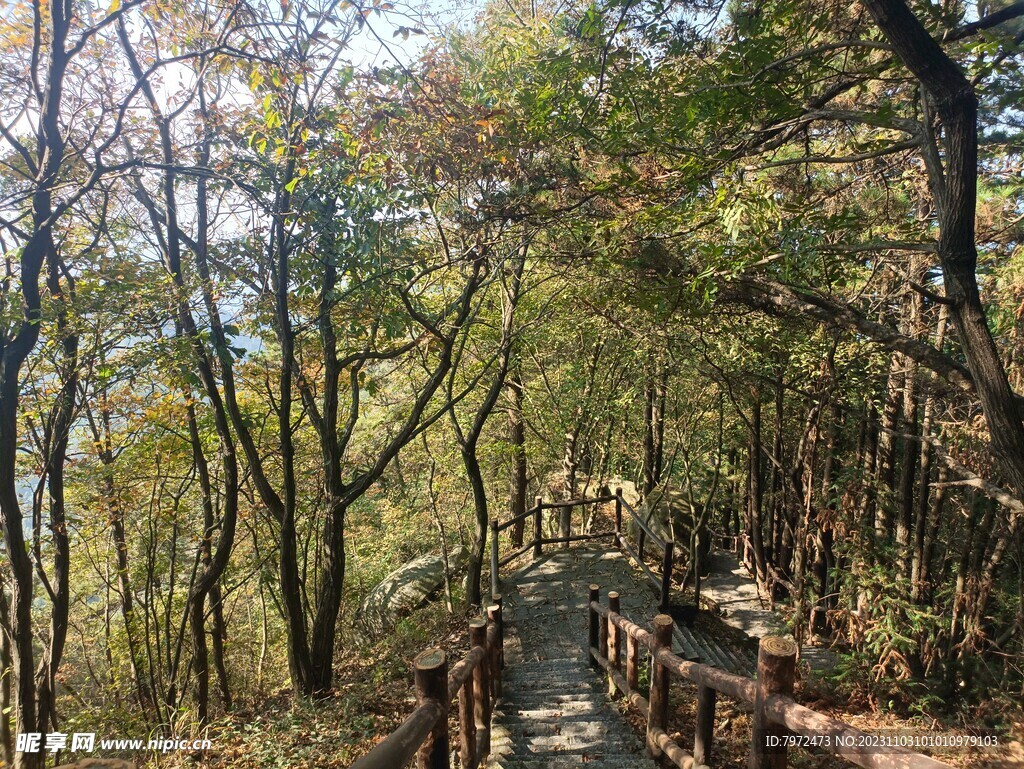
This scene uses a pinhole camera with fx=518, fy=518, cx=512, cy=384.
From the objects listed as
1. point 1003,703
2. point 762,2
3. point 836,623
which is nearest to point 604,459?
point 836,623

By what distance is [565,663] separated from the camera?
5898mm

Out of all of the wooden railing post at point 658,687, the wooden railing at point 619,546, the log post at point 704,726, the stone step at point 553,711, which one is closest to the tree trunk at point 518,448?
the wooden railing at point 619,546

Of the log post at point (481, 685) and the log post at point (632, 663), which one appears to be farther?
the log post at point (632, 663)

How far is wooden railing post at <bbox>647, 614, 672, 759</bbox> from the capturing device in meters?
3.67

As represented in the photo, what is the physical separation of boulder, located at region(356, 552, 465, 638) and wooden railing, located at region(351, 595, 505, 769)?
7.48m

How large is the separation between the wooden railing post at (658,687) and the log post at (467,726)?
129 cm

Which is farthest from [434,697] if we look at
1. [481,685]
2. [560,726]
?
[560,726]

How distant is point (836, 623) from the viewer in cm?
609

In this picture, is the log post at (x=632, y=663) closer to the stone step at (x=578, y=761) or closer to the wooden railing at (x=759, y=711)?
the wooden railing at (x=759, y=711)

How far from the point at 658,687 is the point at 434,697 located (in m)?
1.84

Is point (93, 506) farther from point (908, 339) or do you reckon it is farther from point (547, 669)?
point (908, 339)

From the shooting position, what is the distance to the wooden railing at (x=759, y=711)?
6.84 feet

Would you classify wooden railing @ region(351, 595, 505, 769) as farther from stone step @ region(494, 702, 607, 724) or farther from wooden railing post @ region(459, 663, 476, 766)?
stone step @ region(494, 702, 607, 724)

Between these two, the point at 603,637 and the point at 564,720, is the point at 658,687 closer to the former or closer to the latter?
the point at 564,720
